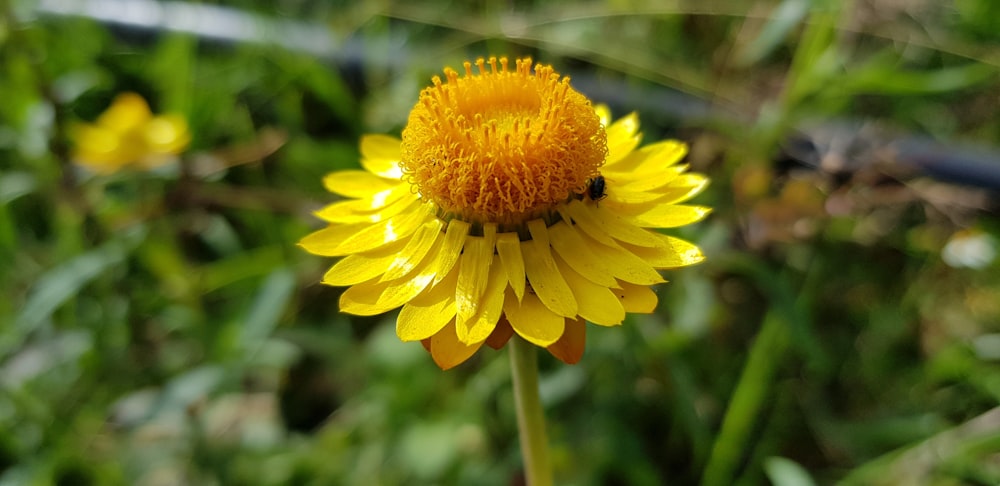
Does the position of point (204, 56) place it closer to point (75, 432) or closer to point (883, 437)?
point (75, 432)

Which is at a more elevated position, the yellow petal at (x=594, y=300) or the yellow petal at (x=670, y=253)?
the yellow petal at (x=670, y=253)

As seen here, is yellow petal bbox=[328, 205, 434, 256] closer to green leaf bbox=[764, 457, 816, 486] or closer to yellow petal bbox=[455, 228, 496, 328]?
yellow petal bbox=[455, 228, 496, 328]

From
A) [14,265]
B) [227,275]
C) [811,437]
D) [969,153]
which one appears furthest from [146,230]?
[969,153]

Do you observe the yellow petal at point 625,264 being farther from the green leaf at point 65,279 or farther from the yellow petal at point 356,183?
the green leaf at point 65,279

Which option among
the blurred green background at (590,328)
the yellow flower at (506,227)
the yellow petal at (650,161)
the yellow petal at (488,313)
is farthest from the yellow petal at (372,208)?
the blurred green background at (590,328)

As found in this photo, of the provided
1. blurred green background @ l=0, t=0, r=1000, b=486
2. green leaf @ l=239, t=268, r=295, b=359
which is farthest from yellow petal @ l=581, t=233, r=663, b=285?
green leaf @ l=239, t=268, r=295, b=359
